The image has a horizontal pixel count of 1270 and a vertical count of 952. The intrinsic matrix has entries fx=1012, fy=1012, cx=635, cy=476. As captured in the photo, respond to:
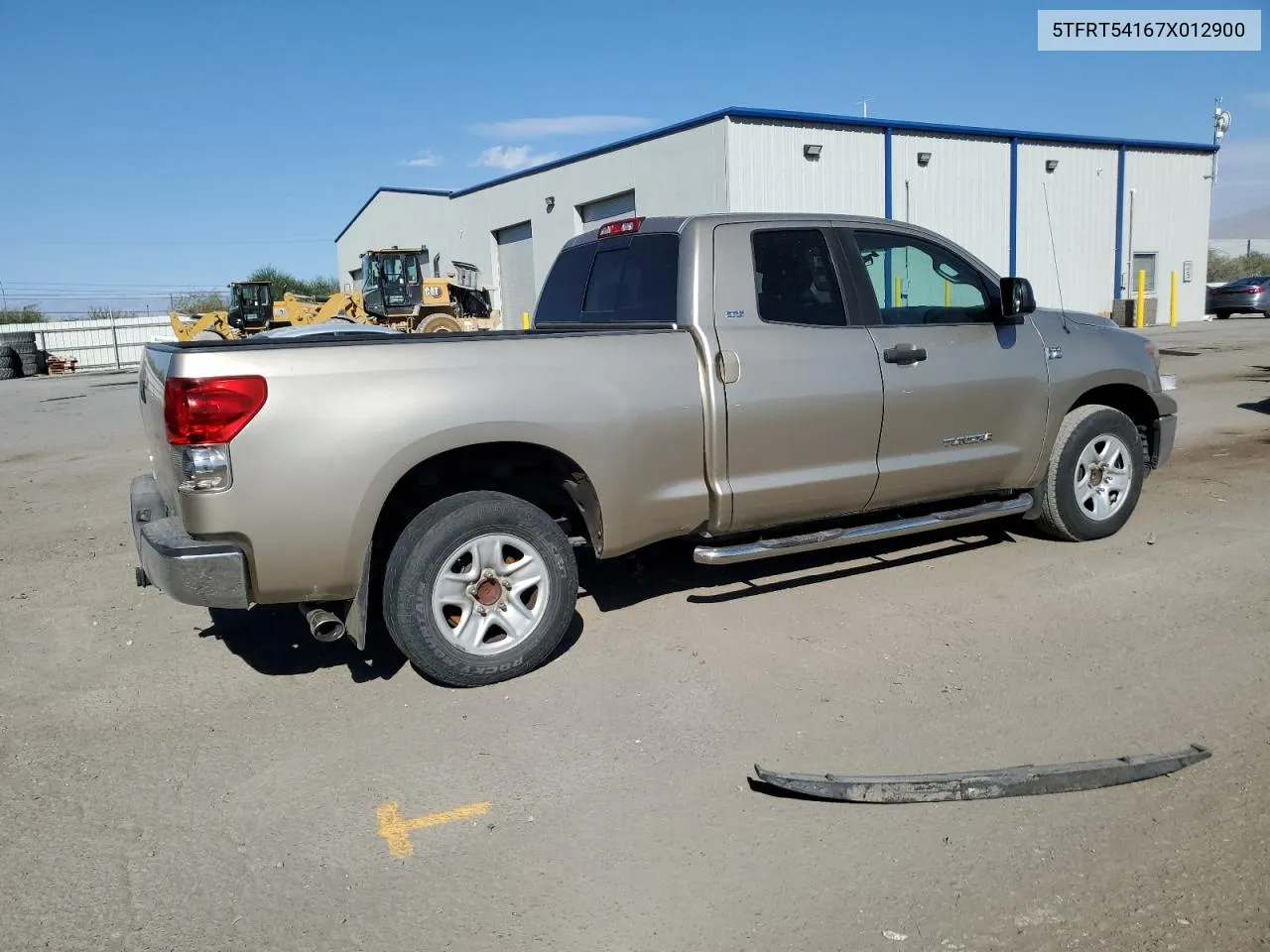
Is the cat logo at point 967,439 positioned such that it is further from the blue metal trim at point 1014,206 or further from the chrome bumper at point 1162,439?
the blue metal trim at point 1014,206

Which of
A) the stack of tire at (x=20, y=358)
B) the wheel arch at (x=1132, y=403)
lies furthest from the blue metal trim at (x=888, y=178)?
the stack of tire at (x=20, y=358)

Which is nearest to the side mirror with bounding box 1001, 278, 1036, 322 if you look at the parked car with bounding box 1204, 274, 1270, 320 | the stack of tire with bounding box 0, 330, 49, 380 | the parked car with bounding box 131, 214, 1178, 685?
the parked car with bounding box 131, 214, 1178, 685

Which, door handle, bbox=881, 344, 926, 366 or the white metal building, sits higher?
the white metal building

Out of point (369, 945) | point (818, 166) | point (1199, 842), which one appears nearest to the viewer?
point (369, 945)

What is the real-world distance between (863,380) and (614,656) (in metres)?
1.90

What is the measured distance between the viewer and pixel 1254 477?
798 cm

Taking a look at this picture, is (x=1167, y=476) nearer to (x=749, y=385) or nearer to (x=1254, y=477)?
(x=1254, y=477)

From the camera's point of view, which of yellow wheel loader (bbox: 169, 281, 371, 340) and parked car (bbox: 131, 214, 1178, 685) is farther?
yellow wheel loader (bbox: 169, 281, 371, 340)

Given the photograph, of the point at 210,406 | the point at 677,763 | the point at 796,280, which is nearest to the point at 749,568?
the point at 796,280

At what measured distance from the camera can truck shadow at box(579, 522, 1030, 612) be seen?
18.7ft

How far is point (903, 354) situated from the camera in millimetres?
5344

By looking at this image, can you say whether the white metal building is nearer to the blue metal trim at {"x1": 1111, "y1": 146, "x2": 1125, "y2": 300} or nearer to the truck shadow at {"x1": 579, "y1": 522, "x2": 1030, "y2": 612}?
the blue metal trim at {"x1": 1111, "y1": 146, "x2": 1125, "y2": 300}

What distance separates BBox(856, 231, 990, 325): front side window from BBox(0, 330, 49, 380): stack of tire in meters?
37.9

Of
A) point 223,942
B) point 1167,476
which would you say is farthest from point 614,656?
point 1167,476
